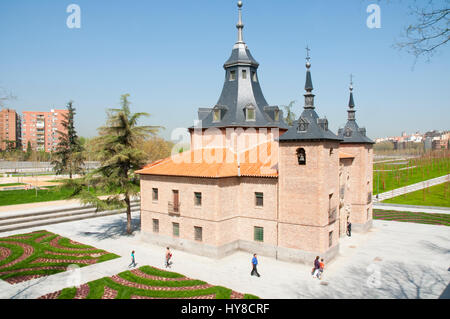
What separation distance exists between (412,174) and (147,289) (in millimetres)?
81639

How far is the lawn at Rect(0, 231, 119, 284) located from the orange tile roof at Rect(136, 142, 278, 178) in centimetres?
788

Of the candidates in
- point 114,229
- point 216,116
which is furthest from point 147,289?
point 216,116

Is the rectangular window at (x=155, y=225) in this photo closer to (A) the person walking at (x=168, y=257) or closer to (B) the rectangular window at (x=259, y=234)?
(A) the person walking at (x=168, y=257)

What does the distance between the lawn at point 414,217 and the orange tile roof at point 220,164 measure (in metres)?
21.8

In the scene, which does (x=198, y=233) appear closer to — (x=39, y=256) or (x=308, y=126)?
(x=308, y=126)

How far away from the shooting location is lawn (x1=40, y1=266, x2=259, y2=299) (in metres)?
18.0

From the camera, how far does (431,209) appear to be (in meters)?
→ 47.0

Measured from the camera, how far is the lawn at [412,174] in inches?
2750

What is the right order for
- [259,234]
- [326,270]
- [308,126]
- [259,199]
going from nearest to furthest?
[326,270] → [308,126] → [259,234] → [259,199]

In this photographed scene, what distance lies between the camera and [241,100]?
30.5 meters

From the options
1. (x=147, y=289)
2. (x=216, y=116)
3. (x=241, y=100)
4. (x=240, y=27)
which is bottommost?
(x=147, y=289)
